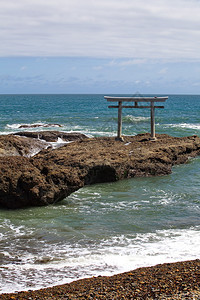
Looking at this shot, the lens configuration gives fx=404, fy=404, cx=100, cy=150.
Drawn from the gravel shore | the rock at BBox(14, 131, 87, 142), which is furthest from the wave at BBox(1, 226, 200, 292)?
the rock at BBox(14, 131, 87, 142)

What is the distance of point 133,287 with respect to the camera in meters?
6.59

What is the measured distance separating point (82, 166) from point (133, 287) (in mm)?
7605

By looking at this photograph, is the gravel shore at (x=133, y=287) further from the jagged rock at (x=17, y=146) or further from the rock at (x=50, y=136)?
the rock at (x=50, y=136)

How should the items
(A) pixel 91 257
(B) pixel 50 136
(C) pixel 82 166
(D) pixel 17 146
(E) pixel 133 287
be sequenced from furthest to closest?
(B) pixel 50 136 < (D) pixel 17 146 < (C) pixel 82 166 < (A) pixel 91 257 < (E) pixel 133 287

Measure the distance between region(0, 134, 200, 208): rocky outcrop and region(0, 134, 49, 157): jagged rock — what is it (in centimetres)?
205

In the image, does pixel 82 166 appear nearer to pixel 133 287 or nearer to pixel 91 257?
pixel 91 257

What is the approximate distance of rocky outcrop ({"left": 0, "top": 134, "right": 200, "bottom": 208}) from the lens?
11531 millimetres

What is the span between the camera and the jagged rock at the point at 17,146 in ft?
59.6

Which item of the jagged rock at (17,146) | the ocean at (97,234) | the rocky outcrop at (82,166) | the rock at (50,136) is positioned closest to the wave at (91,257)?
the ocean at (97,234)

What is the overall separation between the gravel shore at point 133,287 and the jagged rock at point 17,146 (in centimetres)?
1148

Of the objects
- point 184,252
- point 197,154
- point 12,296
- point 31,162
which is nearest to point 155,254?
point 184,252

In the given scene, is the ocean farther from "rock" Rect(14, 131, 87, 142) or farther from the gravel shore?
"rock" Rect(14, 131, 87, 142)

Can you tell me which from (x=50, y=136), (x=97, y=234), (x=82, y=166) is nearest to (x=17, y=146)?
(x=50, y=136)

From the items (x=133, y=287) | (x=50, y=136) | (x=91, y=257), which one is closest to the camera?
(x=133, y=287)
